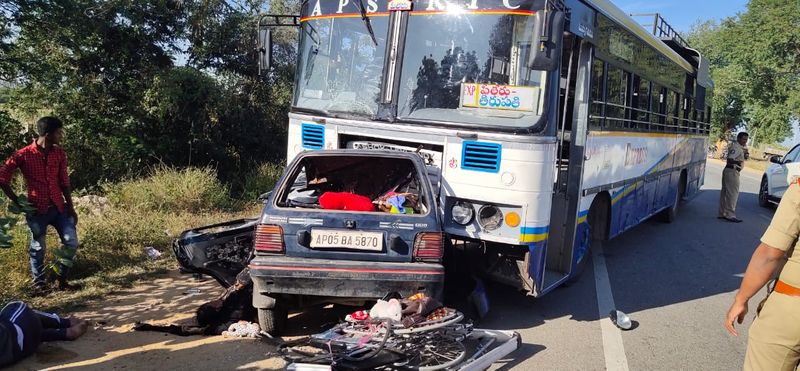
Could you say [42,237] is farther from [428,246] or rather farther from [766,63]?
[766,63]

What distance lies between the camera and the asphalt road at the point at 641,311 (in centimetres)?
457

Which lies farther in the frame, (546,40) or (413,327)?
(546,40)

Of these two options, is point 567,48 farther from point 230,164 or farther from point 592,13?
point 230,164

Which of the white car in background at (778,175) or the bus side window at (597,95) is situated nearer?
the bus side window at (597,95)

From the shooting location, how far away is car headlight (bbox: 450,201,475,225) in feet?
16.5

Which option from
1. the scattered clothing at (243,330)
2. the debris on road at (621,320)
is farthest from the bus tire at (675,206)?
the scattered clothing at (243,330)

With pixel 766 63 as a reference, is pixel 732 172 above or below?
below

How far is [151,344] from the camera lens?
4.41 m

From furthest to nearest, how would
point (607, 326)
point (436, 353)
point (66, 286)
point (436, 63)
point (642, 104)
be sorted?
point (642, 104) → point (66, 286) → point (607, 326) → point (436, 63) → point (436, 353)

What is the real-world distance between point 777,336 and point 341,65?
437cm

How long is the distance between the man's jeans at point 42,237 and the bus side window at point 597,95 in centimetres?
537

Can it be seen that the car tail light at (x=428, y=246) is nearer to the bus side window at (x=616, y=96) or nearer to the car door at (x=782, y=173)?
the bus side window at (x=616, y=96)

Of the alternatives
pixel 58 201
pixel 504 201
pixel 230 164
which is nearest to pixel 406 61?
pixel 504 201

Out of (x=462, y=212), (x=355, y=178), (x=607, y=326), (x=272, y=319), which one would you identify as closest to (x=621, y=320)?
(x=607, y=326)
